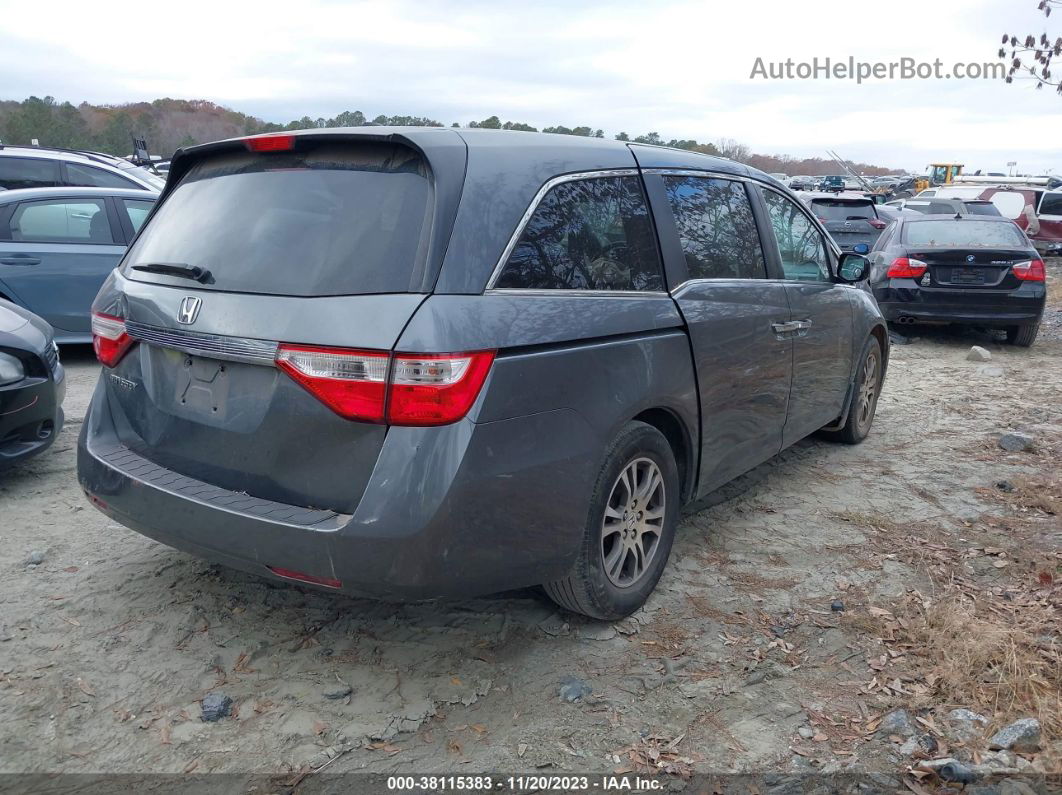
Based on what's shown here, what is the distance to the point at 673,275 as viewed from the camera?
355cm

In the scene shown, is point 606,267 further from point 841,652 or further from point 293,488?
point 841,652

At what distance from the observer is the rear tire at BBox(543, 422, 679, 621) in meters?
3.12

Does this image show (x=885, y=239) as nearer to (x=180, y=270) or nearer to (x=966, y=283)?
(x=966, y=283)

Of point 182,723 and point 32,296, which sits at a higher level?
point 32,296

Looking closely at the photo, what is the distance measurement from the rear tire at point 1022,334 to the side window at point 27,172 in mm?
11984

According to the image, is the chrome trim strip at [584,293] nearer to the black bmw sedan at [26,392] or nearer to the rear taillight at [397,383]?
the rear taillight at [397,383]

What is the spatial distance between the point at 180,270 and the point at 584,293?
4.64 feet

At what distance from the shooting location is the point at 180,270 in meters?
3.03

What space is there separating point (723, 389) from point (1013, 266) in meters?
7.27

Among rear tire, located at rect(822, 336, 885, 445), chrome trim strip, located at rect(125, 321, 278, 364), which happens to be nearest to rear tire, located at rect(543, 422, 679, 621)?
chrome trim strip, located at rect(125, 321, 278, 364)

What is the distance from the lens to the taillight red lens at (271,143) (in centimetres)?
299

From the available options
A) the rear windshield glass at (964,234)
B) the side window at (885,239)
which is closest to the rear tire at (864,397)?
the rear windshield glass at (964,234)

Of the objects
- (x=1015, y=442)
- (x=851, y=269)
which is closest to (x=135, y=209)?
(x=851, y=269)

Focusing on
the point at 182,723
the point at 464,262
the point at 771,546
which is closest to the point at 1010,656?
the point at 771,546
